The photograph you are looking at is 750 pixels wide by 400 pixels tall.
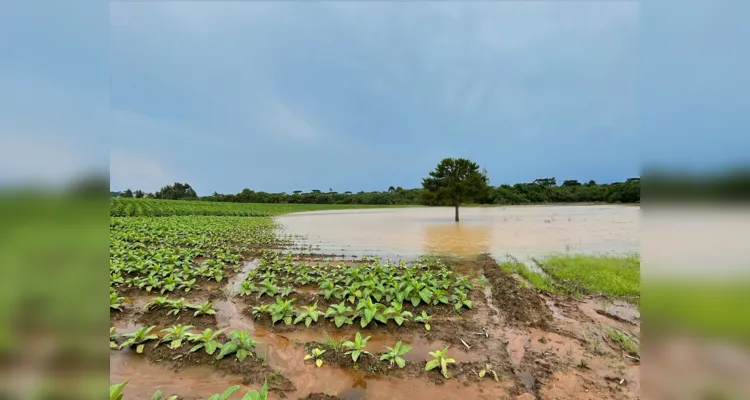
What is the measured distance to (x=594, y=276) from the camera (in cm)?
820

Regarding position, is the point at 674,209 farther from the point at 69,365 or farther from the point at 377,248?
the point at 377,248

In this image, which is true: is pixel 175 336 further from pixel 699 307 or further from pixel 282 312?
pixel 699 307

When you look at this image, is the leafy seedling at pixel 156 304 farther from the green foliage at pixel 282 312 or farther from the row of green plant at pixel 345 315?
the green foliage at pixel 282 312

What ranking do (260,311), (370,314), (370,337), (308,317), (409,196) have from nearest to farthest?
(370,337), (370,314), (308,317), (260,311), (409,196)

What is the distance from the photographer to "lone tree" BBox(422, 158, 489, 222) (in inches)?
1110

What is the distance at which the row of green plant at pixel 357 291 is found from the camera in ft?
17.9

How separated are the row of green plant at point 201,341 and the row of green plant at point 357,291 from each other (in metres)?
1.06

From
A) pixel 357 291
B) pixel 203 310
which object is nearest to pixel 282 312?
pixel 203 310

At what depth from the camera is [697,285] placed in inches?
41.4

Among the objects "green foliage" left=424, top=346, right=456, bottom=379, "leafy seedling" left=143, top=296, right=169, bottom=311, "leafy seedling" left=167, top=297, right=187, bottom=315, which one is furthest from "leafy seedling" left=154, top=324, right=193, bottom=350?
"green foliage" left=424, top=346, right=456, bottom=379

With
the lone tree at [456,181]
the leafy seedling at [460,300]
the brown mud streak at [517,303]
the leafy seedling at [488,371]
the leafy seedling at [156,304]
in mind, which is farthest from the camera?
the lone tree at [456,181]

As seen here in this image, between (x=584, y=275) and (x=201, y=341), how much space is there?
8.80m

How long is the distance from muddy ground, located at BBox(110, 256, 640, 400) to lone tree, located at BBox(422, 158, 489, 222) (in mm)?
22219

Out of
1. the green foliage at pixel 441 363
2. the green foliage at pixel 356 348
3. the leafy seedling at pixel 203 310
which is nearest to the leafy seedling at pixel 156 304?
the leafy seedling at pixel 203 310
